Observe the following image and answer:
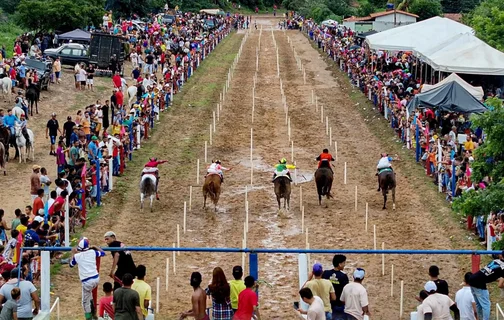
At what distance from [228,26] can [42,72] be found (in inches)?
1999

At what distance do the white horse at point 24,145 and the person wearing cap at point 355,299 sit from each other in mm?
19686

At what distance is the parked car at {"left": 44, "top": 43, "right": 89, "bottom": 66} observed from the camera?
5268 centimetres

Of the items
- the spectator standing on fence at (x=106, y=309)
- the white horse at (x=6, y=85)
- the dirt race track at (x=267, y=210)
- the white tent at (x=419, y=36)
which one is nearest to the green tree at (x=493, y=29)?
the white tent at (x=419, y=36)

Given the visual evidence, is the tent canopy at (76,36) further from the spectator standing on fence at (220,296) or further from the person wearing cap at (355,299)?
the person wearing cap at (355,299)

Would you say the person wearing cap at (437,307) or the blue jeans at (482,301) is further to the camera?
the blue jeans at (482,301)

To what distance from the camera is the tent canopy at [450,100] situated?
35688 millimetres

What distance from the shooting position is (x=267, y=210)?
28.0 m

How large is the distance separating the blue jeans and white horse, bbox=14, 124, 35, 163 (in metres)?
20.2

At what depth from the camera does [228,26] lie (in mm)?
95250

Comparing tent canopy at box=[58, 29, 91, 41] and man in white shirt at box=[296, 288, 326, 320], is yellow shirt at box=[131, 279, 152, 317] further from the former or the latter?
tent canopy at box=[58, 29, 91, 41]

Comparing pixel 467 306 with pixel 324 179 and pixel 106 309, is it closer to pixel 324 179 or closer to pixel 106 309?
pixel 106 309

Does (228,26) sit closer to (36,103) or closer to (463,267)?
(36,103)

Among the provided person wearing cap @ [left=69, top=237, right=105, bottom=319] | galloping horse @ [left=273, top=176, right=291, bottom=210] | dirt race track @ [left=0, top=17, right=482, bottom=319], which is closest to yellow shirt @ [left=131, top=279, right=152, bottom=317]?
person wearing cap @ [left=69, top=237, right=105, bottom=319]

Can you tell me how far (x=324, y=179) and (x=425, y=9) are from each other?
67698 mm
